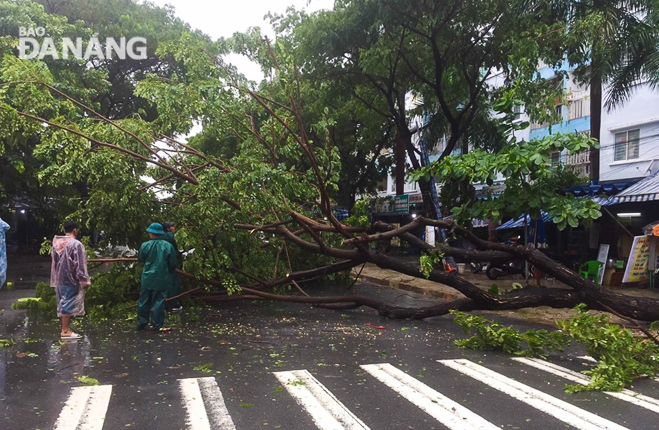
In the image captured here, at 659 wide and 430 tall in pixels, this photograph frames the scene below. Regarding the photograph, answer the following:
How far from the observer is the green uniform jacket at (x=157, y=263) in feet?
26.4

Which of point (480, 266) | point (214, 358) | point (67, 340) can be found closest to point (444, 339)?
point (214, 358)

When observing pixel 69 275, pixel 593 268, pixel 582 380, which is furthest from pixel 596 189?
pixel 69 275

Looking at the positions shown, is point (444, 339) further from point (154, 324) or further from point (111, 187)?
point (111, 187)

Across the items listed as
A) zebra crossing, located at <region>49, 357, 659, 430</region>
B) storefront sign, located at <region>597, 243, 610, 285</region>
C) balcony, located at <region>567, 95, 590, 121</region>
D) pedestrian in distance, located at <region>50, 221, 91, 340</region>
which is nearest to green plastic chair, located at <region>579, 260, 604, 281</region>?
storefront sign, located at <region>597, 243, 610, 285</region>

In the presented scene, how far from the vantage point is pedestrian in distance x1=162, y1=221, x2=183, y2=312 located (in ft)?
30.0

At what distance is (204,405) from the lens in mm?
4703

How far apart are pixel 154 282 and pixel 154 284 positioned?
3 centimetres

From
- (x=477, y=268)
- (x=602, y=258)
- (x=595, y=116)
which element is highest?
(x=595, y=116)

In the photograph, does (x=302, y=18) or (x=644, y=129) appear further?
(x=644, y=129)

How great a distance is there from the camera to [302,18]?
53.3 ft

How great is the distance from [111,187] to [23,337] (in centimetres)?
303

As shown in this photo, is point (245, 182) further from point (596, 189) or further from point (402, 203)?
point (402, 203)

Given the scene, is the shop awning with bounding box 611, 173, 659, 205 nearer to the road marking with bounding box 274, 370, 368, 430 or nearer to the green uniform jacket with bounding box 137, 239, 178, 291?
the road marking with bounding box 274, 370, 368, 430

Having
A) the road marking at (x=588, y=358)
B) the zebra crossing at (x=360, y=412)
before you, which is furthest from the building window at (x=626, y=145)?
the zebra crossing at (x=360, y=412)
